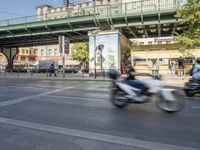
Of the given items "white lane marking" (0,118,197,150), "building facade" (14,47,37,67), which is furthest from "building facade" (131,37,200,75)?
"building facade" (14,47,37,67)

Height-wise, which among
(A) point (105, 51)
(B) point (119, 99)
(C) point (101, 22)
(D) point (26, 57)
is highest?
(C) point (101, 22)

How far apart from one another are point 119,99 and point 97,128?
244cm

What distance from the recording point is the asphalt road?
13.7 ft

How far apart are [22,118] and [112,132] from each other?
8.87 feet

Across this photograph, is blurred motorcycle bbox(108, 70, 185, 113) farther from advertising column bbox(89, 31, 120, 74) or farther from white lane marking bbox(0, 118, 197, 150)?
advertising column bbox(89, 31, 120, 74)

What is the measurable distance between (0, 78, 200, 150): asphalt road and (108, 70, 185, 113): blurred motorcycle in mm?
255

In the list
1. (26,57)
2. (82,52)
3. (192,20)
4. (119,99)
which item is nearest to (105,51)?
(192,20)

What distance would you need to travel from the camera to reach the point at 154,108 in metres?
7.34

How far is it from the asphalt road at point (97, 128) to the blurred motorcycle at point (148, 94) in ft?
0.84

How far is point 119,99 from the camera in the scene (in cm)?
753

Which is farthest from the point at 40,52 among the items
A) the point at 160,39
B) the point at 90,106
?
the point at 90,106

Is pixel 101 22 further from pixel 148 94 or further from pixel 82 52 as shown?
pixel 82 52

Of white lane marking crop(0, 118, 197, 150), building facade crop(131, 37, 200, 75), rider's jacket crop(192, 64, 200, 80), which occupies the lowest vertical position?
white lane marking crop(0, 118, 197, 150)

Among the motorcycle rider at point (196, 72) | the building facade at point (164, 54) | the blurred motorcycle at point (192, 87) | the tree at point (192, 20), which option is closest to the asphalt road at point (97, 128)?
the blurred motorcycle at point (192, 87)
